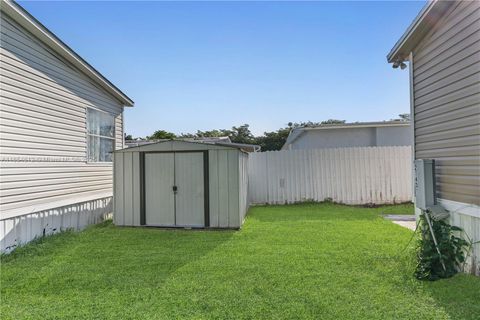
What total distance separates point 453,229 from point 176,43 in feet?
27.3

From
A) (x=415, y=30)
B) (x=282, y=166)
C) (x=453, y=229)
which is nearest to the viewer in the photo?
(x=453, y=229)

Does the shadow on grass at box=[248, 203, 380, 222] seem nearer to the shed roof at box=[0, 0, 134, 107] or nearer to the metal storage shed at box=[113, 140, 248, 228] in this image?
the metal storage shed at box=[113, 140, 248, 228]

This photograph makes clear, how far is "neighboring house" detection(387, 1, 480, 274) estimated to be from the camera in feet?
12.8

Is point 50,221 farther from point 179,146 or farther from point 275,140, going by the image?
point 275,140

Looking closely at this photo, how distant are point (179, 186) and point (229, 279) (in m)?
3.68

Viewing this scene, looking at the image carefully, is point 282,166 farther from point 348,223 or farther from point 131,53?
point 131,53

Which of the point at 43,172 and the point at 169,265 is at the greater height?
the point at 43,172

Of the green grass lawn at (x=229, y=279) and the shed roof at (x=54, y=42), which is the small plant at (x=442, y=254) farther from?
the shed roof at (x=54, y=42)

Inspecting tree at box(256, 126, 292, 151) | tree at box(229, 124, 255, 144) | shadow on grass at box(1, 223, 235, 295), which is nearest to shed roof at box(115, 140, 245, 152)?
Answer: shadow on grass at box(1, 223, 235, 295)

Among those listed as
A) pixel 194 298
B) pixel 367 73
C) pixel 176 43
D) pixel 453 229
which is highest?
pixel 176 43

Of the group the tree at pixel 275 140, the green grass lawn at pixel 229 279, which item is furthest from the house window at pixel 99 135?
the tree at pixel 275 140

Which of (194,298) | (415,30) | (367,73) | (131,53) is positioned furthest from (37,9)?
(367,73)

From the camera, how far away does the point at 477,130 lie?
3.84 metres

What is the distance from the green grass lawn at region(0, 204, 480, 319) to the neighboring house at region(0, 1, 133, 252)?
0.66 metres
